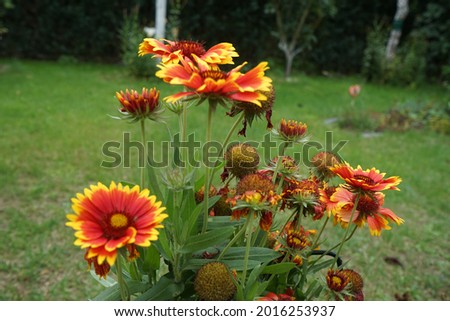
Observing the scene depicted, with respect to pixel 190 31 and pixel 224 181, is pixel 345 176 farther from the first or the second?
pixel 190 31

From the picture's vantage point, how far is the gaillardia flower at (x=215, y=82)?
0.65m

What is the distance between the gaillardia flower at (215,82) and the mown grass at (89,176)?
178 cm

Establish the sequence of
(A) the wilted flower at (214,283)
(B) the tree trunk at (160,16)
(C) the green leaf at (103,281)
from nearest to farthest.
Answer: (A) the wilted flower at (214,283)
(C) the green leaf at (103,281)
(B) the tree trunk at (160,16)

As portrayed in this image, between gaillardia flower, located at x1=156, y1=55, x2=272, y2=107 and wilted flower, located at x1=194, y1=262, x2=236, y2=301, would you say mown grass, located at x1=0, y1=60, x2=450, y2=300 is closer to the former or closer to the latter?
wilted flower, located at x1=194, y1=262, x2=236, y2=301

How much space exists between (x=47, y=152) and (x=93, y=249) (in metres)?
3.64

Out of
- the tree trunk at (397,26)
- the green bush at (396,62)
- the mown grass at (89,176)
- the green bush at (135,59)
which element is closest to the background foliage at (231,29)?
the green bush at (396,62)

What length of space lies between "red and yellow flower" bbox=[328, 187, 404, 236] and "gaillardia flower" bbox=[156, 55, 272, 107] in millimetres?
270

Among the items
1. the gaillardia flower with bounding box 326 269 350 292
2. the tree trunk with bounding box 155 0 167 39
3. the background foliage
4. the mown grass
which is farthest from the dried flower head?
the background foliage

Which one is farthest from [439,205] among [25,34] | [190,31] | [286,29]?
[25,34]

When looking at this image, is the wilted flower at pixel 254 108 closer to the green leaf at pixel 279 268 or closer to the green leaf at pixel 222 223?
the green leaf at pixel 222 223

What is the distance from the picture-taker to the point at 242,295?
2.42 feet

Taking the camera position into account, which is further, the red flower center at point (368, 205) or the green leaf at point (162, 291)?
the red flower center at point (368, 205)

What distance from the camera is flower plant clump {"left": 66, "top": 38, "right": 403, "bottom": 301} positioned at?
65cm

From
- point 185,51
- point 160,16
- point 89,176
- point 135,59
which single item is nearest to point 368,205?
point 185,51
